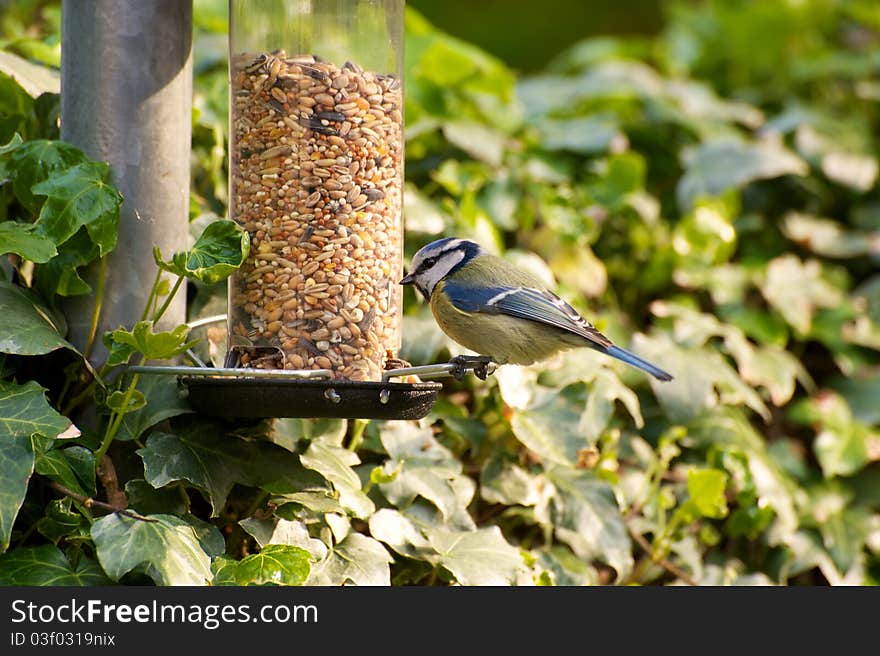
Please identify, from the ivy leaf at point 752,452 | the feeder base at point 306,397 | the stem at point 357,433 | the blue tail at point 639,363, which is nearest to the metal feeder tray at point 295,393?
the feeder base at point 306,397

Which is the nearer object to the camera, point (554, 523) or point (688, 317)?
point (554, 523)

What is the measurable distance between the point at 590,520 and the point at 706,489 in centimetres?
37

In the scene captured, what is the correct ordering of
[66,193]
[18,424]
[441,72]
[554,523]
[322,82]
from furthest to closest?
1. [441,72]
2. [554,523]
3. [322,82]
4. [66,193]
5. [18,424]

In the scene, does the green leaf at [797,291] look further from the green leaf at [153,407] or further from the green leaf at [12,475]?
the green leaf at [12,475]

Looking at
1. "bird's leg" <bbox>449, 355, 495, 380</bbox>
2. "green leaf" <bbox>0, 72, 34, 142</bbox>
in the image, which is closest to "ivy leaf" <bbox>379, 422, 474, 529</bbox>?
"bird's leg" <bbox>449, 355, 495, 380</bbox>

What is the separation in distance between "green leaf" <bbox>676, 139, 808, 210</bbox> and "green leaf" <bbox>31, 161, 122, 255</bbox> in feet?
7.76

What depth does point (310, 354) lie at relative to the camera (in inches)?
89.4

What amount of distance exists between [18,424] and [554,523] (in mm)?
1417

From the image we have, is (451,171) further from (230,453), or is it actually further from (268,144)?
(230,453)

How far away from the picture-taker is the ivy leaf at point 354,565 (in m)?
2.21

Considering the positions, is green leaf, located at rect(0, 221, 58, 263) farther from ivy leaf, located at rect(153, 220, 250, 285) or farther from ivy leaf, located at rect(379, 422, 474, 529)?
ivy leaf, located at rect(379, 422, 474, 529)

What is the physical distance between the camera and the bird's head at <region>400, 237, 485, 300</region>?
2.61m

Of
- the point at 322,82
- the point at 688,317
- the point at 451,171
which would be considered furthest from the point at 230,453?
the point at 688,317

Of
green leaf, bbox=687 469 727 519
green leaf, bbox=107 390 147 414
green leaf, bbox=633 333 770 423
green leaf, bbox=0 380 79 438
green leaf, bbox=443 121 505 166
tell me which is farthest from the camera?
green leaf, bbox=443 121 505 166
